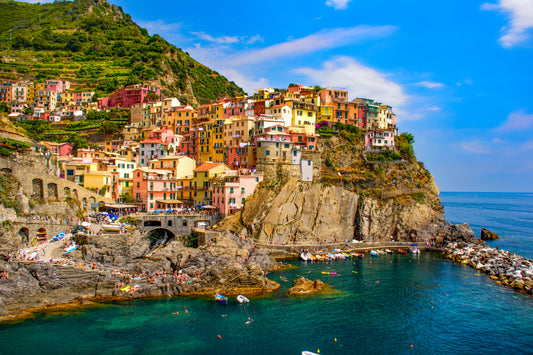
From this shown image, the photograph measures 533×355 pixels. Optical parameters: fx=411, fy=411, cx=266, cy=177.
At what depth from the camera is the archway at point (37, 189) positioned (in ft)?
170

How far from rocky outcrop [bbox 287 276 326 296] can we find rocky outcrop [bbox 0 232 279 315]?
6.84 feet

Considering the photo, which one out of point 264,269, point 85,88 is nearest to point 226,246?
point 264,269

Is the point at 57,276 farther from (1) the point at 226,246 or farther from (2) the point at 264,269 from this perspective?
(2) the point at 264,269

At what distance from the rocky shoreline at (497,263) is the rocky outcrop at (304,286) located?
22707 mm

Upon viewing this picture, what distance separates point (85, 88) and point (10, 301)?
92.2 metres

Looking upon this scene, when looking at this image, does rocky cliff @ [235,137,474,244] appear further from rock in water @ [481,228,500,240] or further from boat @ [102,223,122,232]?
boat @ [102,223,122,232]

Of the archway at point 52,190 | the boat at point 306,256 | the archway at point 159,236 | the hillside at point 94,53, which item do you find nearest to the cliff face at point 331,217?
the boat at point 306,256

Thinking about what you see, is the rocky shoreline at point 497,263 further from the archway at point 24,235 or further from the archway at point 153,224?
the archway at point 24,235

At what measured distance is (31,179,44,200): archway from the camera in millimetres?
51853

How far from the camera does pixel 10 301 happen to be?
1425 inches

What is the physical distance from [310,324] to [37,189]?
38.6 meters

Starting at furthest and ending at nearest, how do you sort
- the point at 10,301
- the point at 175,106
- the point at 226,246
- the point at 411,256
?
the point at 175,106 < the point at 411,256 < the point at 226,246 < the point at 10,301

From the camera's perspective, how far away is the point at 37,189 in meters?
52.2

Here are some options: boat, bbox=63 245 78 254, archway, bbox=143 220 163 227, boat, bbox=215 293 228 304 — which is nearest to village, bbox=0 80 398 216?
archway, bbox=143 220 163 227
